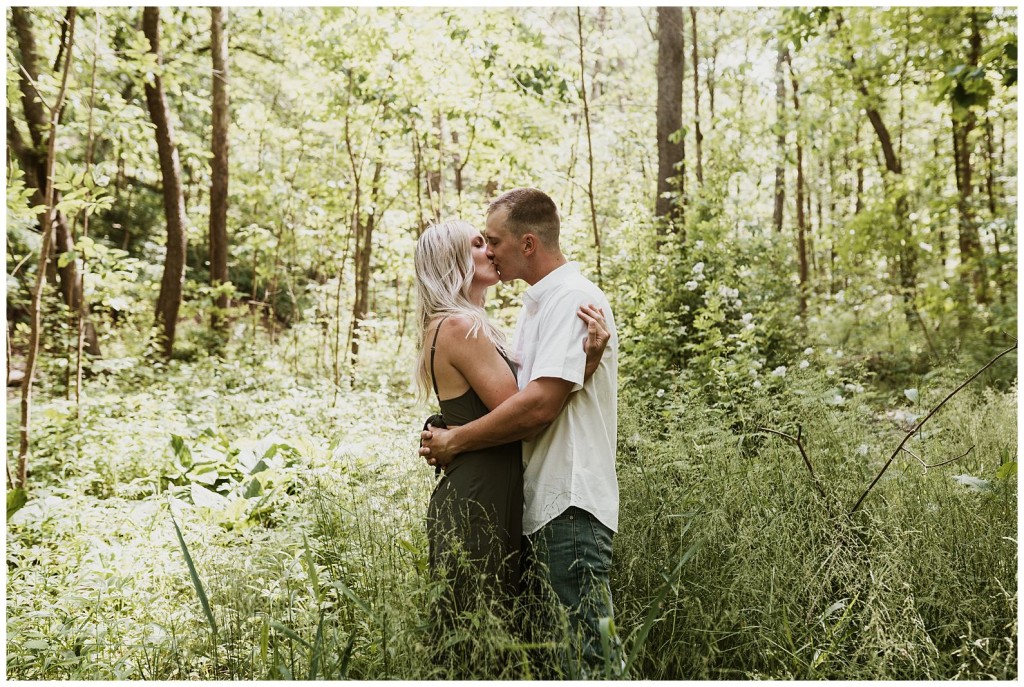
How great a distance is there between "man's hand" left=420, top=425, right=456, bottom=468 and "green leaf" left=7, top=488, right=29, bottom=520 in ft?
12.1

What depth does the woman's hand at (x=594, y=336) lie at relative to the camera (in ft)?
7.91

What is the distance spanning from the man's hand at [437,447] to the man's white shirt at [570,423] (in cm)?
28

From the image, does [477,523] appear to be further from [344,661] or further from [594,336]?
[594,336]

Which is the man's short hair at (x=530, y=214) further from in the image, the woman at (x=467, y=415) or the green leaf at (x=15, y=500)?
the green leaf at (x=15, y=500)

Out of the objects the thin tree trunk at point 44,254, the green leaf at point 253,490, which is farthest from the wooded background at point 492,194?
the green leaf at point 253,490

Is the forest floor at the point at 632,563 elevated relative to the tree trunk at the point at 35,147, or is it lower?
lower

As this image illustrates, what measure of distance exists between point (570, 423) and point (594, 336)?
32cm

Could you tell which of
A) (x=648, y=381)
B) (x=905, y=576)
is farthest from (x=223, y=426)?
(x=905, y=576)

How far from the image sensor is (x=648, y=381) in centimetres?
653

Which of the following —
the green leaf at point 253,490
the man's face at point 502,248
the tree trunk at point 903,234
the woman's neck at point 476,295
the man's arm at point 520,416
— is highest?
the tree trunk at point 903,234

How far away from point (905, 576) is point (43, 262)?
5472 mm

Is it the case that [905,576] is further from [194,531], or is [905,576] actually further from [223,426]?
[223,426]

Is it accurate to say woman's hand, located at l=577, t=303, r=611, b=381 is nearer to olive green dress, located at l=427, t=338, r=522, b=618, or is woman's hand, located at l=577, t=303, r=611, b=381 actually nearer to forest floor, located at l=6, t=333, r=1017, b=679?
olive green dress, located at l=427, t=338, r=522, b=618

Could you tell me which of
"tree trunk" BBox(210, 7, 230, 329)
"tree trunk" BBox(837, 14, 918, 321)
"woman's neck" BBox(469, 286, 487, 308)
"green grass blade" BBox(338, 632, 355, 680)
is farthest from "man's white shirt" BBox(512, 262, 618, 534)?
"tree trunk" BBox(210, 7, 230, 329)
